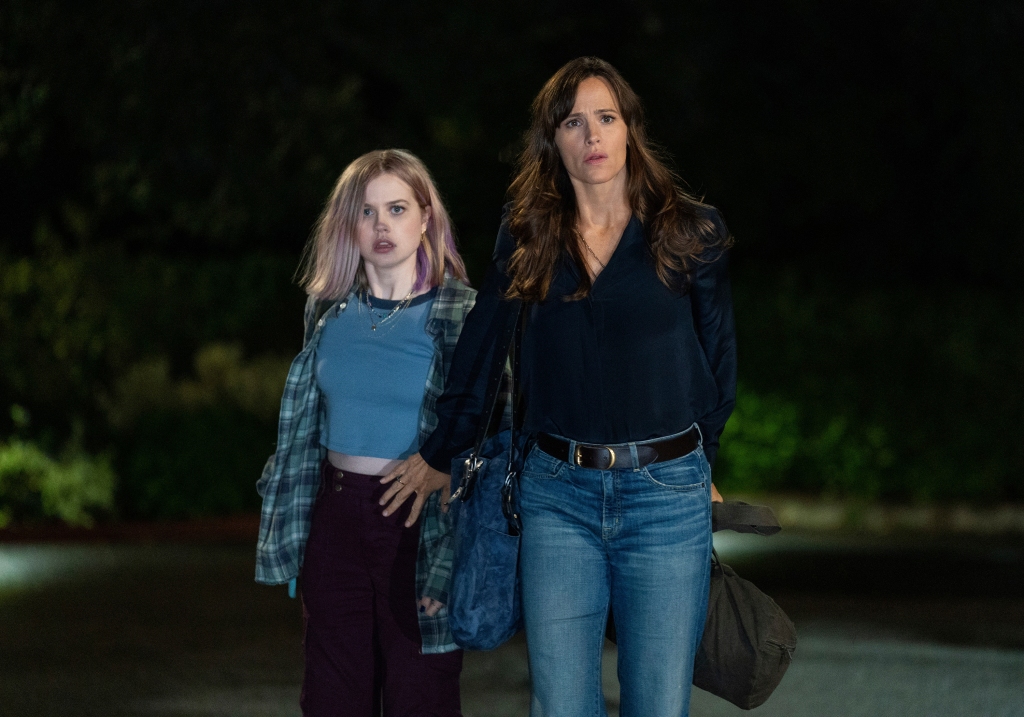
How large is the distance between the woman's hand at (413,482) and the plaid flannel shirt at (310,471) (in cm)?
11

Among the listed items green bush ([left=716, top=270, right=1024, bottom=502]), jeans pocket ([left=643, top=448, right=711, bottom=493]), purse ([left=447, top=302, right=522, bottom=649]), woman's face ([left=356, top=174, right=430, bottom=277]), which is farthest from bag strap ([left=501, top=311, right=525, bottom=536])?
green bush ([left=716, top=270, right=1024, bottom=502])

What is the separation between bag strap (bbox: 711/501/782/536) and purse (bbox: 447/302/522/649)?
1.77ft

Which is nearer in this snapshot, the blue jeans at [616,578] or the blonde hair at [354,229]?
the blue jeans at [616,578]

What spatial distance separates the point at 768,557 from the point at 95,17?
27.9 ft

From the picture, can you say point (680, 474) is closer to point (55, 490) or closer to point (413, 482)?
point (413, 482)

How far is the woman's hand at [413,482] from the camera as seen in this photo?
436 centimetres

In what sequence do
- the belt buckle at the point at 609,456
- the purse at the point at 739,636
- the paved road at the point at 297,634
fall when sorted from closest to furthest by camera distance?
the belt buckle at the point at 609,456 → the purse at the point at 739,636 → the paved road at the point at 297,634

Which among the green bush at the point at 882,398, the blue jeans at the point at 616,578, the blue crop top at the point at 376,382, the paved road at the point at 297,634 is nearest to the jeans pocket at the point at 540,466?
the blue jeans at the point at 616,578

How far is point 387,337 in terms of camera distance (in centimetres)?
454

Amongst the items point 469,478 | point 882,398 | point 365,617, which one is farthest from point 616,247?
point 882,398

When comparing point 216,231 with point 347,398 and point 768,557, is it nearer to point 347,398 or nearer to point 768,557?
point 768,557

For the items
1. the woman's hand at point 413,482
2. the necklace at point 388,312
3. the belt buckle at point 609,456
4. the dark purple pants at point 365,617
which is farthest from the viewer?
the necklace at point 388,312

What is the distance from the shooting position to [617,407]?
147 inches

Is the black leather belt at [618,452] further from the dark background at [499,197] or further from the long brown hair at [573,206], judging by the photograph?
the dark background at [499,197]
